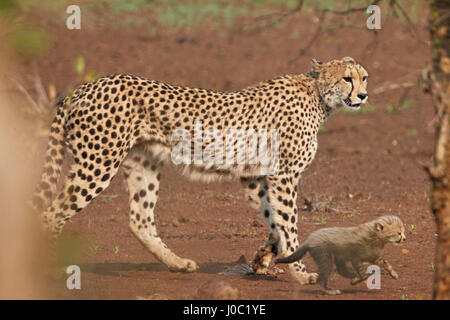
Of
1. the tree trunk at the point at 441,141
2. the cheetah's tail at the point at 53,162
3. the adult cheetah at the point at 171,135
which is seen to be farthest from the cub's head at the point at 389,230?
the cheetah's tail at the point at 53,162

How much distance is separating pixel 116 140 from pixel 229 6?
1347 centimetres

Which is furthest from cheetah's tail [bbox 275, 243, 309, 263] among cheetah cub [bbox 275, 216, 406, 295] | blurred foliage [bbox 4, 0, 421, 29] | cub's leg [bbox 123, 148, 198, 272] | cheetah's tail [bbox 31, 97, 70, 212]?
blurred foliage [bbox 4, 0, 421, 29]

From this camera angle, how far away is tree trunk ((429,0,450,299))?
4004 mm

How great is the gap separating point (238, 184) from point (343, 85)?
10.6 ft

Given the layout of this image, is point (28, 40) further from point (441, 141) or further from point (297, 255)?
point (297, 255)

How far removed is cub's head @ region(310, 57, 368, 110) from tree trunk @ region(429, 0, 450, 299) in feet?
6.28

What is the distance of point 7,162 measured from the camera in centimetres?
211

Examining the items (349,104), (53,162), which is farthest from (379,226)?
(53,162)

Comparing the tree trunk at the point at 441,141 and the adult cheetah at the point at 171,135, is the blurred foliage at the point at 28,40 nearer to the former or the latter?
the tree trunk at the point at 441,141

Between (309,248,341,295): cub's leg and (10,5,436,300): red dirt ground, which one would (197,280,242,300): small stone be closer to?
(10,5,436,300): red dirt ground

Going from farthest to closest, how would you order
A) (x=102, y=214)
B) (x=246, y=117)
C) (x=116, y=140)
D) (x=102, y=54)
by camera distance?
(x=102, y=54), (x=102, y=214), (x=246, y=117), (x=116, y=140)
